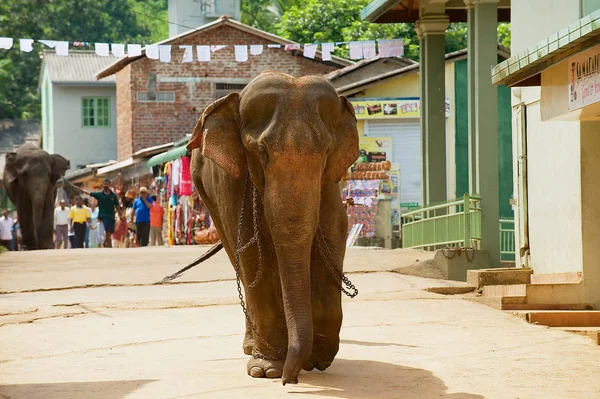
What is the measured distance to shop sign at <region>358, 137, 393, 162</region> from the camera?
28.5m

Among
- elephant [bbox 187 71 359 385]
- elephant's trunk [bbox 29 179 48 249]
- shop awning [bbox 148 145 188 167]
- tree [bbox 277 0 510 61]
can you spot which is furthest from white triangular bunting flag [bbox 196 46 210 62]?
elephant [bbox 187 71 359 385]

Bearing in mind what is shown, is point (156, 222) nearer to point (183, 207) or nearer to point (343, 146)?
point (183, 207)

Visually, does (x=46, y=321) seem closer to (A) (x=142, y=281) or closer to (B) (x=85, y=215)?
(A) (x=142, y=281)

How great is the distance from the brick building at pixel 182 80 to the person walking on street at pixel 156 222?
12302 millimetres

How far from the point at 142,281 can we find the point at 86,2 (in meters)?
48.0

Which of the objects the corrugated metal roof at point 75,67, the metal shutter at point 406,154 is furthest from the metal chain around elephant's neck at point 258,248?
the corrugated metal roof at point 75,67

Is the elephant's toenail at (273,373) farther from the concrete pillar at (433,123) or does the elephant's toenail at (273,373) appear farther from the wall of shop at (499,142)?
the wall of shop at (499,142)

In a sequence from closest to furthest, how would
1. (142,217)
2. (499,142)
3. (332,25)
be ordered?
(499,142) → (142,217) → (332,25)

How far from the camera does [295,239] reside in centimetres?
709

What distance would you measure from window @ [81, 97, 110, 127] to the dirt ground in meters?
35.8

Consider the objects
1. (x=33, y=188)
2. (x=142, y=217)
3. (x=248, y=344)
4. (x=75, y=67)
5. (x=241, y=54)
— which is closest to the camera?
(x=248, y=344)

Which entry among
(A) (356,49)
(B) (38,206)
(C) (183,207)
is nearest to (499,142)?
(A) (356,49)

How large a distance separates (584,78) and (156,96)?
3125 cm

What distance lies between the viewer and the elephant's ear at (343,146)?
25.0ft
